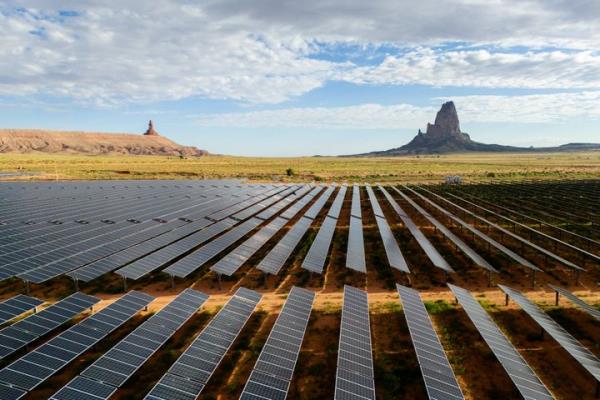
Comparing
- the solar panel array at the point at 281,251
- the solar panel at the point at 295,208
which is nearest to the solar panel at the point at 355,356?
the solar panel array at the point at 281,251

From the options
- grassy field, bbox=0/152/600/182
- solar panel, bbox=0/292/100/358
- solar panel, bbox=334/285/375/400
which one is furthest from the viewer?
grassy field, bbox=0/152/600/182

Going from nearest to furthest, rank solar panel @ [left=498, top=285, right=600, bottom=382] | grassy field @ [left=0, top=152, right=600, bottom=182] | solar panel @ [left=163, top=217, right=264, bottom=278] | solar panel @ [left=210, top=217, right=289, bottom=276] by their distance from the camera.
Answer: solar panel @ [left=498, top=285, right=600, bottom=382], solar panel @ [left=163, top=217, right=264, bottom=278], solar panel @ [left=210, top=217, right=289, bottom=276], grassy field @ [left=0, top=152, right=600, bottom=182]

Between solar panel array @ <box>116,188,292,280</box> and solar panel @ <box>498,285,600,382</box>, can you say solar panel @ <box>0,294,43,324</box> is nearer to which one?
solar panel array @ <box>116,188,292,280</box>

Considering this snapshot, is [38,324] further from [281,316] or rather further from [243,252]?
[243,252]

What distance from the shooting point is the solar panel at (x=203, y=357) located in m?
9.36

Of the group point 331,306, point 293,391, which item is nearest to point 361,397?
point 293,391

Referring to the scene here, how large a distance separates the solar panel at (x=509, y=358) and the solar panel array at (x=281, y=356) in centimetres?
565

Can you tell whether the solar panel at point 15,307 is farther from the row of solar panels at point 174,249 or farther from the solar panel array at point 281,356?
the solar panel array at point 281,356

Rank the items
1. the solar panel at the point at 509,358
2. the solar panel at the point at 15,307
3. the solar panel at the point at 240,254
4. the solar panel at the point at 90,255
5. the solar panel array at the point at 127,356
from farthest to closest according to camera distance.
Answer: the solar panel at the point at 240,254, the solar panel at the point at 90,255, the solar panel at the point at 15,307, the solar panel at the point at 509,358, the solar panel array at the point at 127,356

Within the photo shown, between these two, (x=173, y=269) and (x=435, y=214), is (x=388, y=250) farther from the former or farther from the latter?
(x=435, y=214)

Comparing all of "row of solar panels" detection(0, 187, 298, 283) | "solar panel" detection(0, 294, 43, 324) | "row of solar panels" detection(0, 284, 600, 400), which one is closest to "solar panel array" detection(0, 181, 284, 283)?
"row of solar panels" detection(0, 187, 298, 283)

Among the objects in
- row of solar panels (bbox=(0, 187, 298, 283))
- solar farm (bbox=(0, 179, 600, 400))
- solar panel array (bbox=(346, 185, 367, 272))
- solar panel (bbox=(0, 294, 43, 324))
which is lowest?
solar farm (bbox=(0, 179, 600, 400))

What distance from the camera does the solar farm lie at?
34.9 ft

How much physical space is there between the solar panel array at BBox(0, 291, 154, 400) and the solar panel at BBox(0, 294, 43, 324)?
2645mm
